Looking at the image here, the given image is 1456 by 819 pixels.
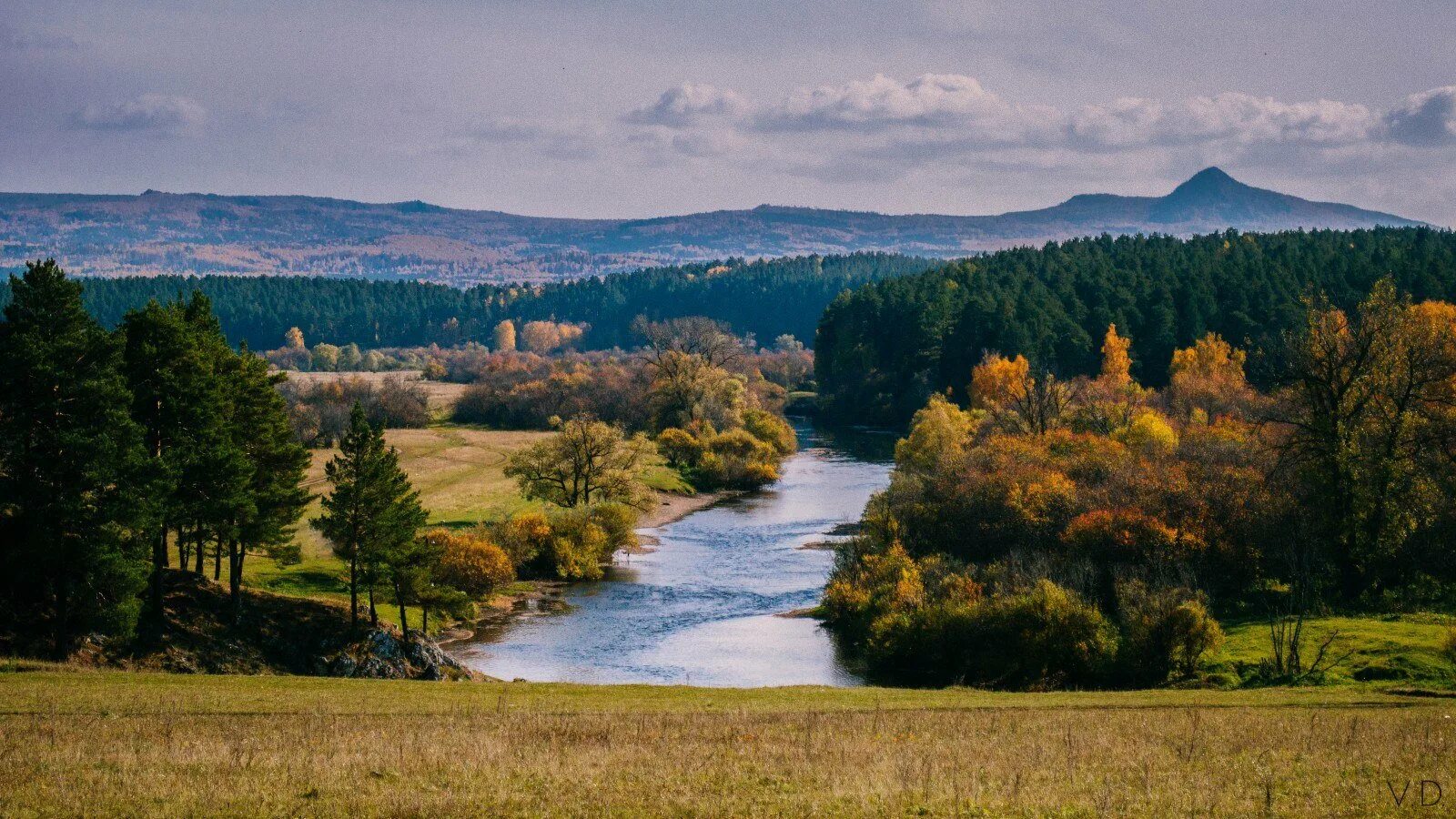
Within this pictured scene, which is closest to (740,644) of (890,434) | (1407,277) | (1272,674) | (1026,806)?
(1272,674)

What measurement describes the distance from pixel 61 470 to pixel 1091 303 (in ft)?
429

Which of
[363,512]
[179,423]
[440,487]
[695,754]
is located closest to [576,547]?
[363,512]

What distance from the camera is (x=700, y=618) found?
6266 centimetres

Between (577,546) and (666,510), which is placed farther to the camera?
(666,510)

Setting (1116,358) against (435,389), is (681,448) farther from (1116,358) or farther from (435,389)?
(435,389)

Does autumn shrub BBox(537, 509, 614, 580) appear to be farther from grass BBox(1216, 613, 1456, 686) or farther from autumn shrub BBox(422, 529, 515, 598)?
grass BBox(1216, 613, 1456, 686)

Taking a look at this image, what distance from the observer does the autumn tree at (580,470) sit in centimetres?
8850

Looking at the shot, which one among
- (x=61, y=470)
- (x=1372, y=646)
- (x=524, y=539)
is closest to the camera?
(x=61, y=470)

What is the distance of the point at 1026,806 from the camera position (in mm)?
21062

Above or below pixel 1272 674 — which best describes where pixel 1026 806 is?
above

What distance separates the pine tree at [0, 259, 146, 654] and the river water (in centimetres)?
1659

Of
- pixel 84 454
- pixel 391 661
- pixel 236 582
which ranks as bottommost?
pixel 391 661

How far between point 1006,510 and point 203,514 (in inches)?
1501

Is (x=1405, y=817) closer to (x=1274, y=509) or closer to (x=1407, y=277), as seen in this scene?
(x=1274, y=509)
